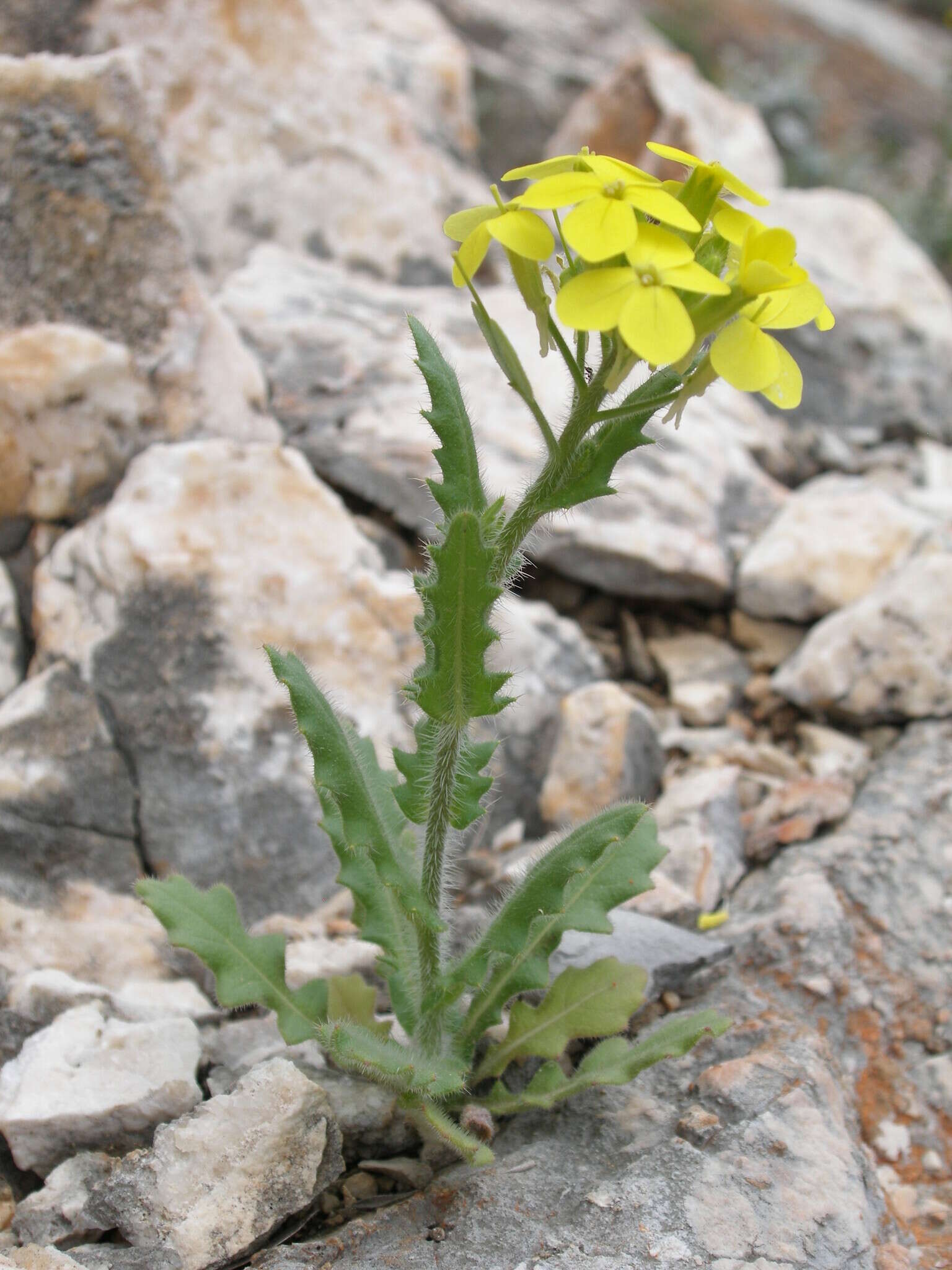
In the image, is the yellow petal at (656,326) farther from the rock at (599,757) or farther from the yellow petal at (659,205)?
the rock at (599,757)

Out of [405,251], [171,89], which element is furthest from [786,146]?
[171,89]

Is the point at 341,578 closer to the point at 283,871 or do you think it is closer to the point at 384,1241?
the point at 283,871

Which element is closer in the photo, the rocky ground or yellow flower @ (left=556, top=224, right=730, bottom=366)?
yellow flower @ (left=556, top=224, right=730, bottom=366)

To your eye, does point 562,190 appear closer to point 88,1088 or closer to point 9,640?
point 88,1088

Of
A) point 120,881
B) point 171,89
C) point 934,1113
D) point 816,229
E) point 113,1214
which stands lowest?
point 120,881

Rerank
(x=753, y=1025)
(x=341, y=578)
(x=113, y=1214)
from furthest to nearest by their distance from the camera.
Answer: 1. (x=341, y=578)
2. (x=753, y=1025)
3. (x=113, y=1214)

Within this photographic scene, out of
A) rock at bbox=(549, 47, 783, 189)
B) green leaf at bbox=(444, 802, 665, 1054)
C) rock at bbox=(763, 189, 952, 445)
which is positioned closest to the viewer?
green leaf at bbox=(444, 802, 665, 1054)

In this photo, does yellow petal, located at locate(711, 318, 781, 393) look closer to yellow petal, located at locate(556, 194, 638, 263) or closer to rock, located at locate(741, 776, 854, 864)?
yellow petal, located at locate(556, 194, 638, 263)

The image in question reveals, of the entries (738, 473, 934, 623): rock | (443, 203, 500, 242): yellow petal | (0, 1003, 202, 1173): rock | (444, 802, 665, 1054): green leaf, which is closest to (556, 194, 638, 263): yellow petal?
(443, 203, 500, 242): yellow petal
